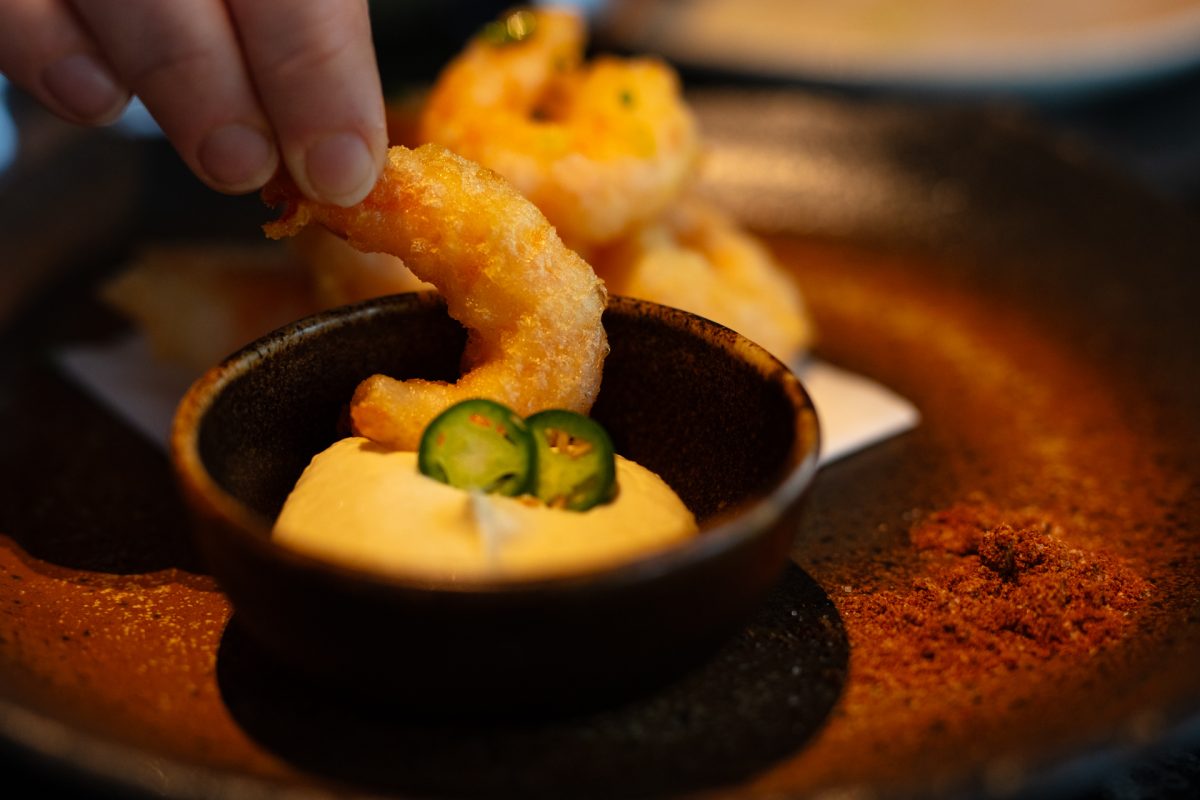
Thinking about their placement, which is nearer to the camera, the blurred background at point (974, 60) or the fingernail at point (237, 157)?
the fingernail at point (237, 157)

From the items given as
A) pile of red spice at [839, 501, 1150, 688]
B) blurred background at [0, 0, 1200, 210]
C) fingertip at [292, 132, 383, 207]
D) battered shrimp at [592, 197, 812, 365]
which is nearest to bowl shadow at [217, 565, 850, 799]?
pile of red spice at [839, 501, 1150, 688]

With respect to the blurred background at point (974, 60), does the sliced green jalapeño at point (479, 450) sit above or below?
above

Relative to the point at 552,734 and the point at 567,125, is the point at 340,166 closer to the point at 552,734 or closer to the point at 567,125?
the point at 552,734

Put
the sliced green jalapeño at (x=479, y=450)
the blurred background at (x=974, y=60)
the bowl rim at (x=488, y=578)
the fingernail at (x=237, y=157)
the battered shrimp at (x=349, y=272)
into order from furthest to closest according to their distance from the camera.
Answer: the blurred background at (x=974, y=60), the battered shrimp at (x=349, y=272), the fingernail at (x=237, y=157), the sliced green jalapeño at (x=479, y=450), the bowl rim at (x=488, y=578)

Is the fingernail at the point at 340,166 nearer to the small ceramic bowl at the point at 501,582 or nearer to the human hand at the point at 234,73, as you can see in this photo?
the human hand at the point at 234,73

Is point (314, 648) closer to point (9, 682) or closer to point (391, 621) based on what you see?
point (391, 621)

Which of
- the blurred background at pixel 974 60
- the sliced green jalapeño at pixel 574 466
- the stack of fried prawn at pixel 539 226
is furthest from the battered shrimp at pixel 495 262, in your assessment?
the blurred background at pixel 974 60

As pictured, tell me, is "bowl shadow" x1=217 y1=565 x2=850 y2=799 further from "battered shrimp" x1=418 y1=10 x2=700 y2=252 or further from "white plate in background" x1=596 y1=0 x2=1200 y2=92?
"white plate in background" x1=596 y1=0 x2=1200 y2=92

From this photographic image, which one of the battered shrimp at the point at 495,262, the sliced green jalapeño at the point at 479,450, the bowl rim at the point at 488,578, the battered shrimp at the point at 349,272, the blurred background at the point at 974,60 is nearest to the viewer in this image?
the bowl rim at the point at 488,578

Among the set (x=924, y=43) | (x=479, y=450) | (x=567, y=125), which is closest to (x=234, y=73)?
(x=479, y=450)
